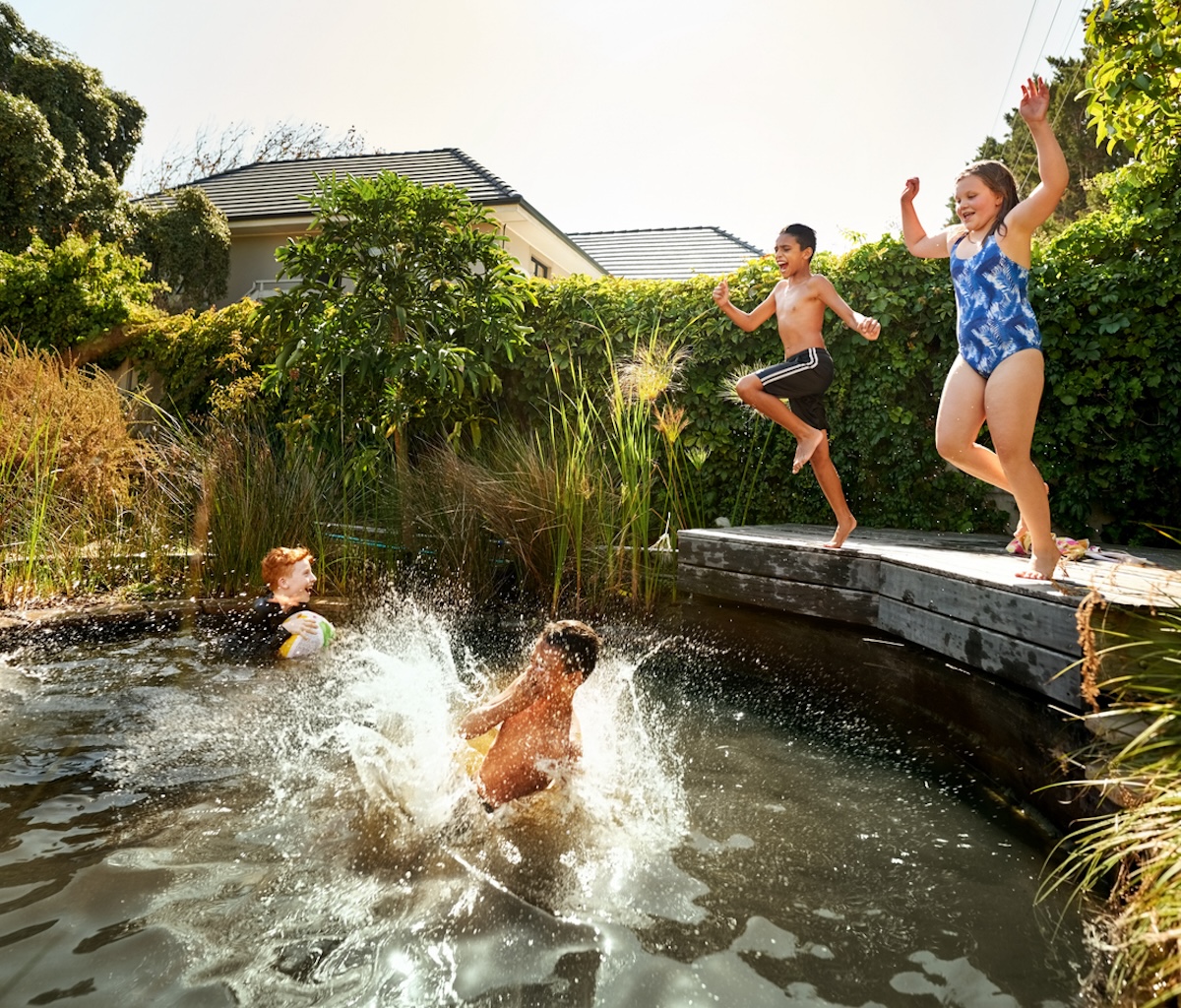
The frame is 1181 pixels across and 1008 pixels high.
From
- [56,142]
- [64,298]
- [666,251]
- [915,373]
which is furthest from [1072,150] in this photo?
[56,142]

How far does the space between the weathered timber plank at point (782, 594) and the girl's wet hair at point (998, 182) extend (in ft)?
5.52

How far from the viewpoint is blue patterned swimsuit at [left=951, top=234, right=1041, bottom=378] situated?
292 cm

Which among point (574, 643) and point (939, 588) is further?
point (939, 588)

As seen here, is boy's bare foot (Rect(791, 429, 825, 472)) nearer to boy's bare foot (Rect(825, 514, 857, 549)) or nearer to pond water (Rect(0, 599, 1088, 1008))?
boy's bare foot (Rect(825, 514, 857, 549))

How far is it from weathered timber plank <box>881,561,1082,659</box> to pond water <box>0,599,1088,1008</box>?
1.81 feet

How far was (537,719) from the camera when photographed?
8.06 feet

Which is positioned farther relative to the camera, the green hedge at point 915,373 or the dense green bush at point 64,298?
the dense green bush at point 64,298

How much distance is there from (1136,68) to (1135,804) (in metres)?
3.95

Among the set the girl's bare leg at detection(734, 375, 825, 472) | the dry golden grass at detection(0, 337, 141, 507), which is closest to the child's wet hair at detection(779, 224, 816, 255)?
the girl's bare leg at detection(734, 375, 825, 472)

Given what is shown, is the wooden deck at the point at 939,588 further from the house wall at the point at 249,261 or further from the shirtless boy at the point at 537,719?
the house wall at the point at 249,261

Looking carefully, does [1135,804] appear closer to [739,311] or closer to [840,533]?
[840,533]

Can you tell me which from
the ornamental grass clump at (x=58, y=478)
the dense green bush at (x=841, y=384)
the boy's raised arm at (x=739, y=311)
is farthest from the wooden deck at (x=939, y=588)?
the ornamental grass clump at (x=58, y=478)

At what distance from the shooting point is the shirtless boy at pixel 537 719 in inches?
90.4

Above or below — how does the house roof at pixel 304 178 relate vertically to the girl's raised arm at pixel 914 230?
above
